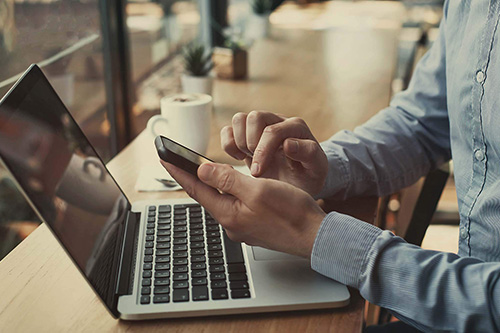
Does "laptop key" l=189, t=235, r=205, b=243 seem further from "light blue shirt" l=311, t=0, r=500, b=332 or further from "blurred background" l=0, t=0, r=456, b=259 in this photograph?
"blurred background" l=0, t=0, r=456, b=259

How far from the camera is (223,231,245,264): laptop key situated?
0.66 meters

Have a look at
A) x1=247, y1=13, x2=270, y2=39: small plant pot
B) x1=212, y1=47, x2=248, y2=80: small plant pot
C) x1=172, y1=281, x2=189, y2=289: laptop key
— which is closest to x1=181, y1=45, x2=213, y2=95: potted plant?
x1=212, y1=47, x2=248, y2=80: small plant pot

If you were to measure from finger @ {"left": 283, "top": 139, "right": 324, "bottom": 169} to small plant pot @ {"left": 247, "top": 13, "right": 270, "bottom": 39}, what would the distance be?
1707 millimetres

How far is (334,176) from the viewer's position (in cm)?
84

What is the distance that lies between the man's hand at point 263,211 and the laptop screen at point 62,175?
14 centimetres

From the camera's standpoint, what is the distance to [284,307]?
23.0 inches

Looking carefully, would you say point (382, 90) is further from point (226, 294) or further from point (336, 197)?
point (226, 294)

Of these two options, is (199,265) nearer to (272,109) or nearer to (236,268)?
(236,268)

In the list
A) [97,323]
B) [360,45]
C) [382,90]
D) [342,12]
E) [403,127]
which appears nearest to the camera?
[97,323]

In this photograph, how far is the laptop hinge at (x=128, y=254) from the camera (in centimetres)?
61

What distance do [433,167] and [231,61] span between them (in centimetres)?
87

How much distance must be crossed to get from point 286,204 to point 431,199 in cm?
59

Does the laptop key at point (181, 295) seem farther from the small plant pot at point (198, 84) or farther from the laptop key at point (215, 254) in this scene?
the small plant pot at point (198, 84)

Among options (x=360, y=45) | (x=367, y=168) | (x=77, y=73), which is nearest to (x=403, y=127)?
(x=367, y=168)
